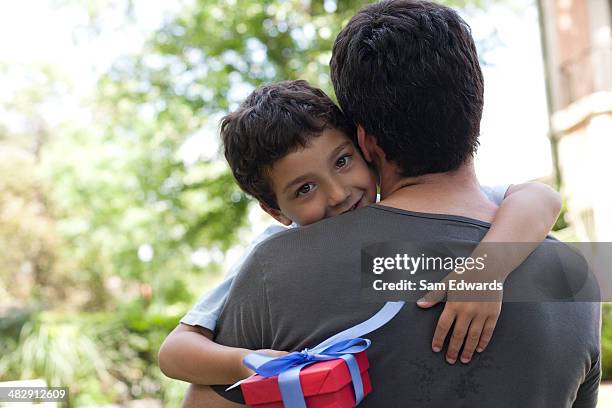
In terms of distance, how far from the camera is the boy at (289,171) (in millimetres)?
1483

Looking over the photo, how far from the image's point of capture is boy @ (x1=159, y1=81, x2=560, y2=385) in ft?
4.87

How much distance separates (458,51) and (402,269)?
1.35 ft

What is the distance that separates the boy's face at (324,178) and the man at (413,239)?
197 mm

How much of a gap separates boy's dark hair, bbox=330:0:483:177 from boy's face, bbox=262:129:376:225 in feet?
0.73

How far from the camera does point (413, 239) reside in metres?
1.27

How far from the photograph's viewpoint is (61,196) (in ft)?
53.4

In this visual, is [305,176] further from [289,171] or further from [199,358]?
[199,358]

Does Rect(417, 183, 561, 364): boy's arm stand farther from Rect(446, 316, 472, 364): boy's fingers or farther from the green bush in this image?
the green bush

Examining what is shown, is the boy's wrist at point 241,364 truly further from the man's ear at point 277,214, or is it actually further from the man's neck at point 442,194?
the man's ear at point 277,214

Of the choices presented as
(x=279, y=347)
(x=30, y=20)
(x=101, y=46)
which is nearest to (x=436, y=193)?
(x=279, y=347)

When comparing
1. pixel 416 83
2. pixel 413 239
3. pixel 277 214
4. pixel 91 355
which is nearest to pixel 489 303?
pixel 413 239

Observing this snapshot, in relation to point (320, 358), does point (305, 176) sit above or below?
above

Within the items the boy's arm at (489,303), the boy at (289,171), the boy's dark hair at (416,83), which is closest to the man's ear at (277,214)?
the boy at (289,171)

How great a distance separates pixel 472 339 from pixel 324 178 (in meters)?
0.55
